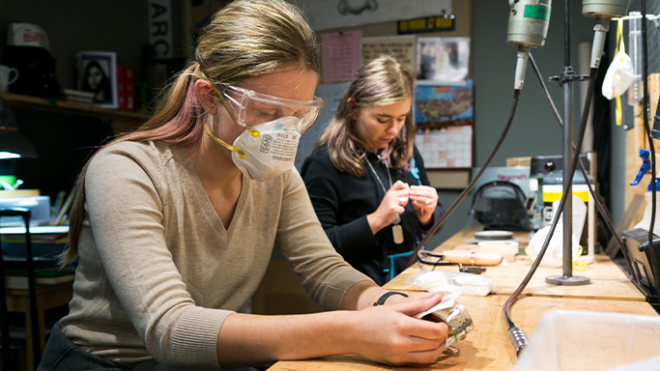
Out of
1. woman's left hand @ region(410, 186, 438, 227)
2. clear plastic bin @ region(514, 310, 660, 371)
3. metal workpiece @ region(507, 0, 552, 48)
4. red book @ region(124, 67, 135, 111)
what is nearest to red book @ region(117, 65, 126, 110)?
red book @ region(124, 67, 135, 111)

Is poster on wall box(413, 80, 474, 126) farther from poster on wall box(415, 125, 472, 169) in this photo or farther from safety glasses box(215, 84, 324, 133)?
safety glasses box(215, 84, 324, 133)

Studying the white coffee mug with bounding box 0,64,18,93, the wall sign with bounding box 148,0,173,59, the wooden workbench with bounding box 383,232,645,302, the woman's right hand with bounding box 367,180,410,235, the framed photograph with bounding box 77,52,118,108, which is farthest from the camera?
the wall sign with bounding box 148,0,173,59

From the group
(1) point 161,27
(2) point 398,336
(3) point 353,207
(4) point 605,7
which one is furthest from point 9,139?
(4) point 605,7

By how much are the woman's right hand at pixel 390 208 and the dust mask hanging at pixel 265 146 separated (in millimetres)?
678

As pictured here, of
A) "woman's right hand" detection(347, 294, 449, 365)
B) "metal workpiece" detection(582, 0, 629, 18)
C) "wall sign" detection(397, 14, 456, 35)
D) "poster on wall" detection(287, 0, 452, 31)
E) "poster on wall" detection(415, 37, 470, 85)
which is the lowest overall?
"woman's right hand" detection(347, 294, 449, 365)

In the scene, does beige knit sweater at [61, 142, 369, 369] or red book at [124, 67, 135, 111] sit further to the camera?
red book at [124, 67, 135, 111]

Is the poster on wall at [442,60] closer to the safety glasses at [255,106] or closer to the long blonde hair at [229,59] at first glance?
the long blonde hair at [229,59]

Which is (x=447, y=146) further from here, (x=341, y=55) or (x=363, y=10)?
(x=363, y=10)

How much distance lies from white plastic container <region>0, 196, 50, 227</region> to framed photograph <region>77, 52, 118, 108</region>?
933 millimetres

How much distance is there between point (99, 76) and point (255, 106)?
2.83 meters

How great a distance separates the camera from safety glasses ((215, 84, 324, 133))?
3.13 ft

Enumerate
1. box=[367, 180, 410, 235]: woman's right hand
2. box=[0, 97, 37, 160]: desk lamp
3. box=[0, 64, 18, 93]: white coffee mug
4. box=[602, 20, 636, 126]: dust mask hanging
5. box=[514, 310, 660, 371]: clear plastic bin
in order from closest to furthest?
box=[514, 310, 660, 371]: clear plastic bin, box=[602, 20, 636, 126]: dust mask hanging, box=[367, 180, 410, 235]: woman's right hand, box=[0, 97, 37, 160]: desk lamp, box=[0, 64, 18, 93]: white coffee mug

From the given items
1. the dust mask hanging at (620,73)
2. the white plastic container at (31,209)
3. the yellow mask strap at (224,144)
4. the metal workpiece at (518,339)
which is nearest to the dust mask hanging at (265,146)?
the yellow mask strap at (224,144)

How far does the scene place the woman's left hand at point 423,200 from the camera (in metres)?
1.75
